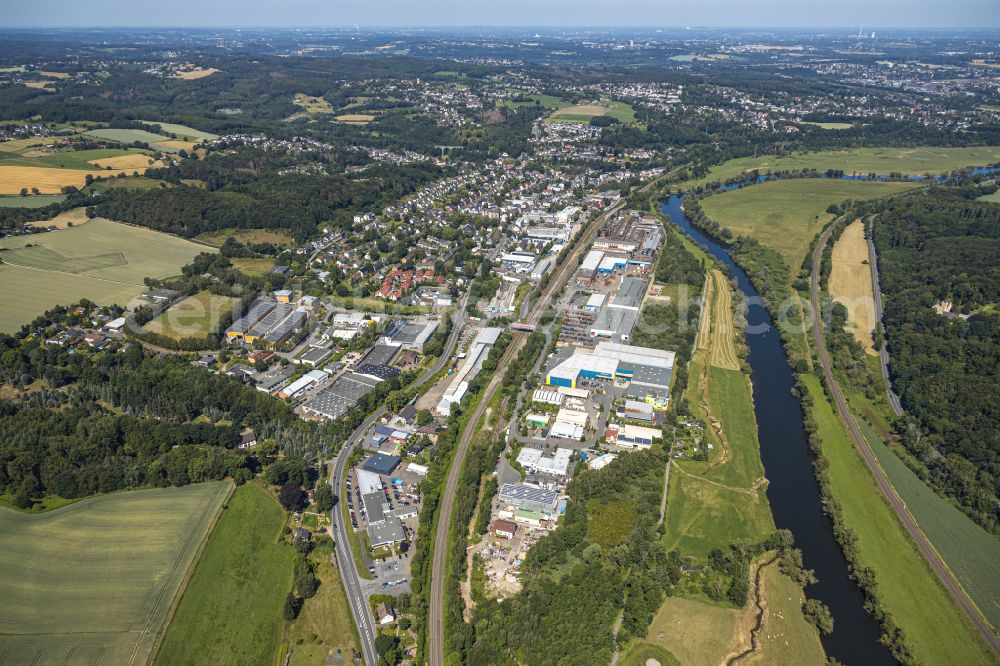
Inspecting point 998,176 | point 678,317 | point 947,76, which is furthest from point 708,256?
point 947,76

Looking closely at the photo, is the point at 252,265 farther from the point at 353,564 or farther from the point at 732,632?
the point at 732,632

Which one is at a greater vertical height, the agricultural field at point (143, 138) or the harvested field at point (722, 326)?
the agricultural field at point (143, 138)

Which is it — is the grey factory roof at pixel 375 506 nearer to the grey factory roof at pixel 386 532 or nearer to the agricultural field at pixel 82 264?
the grey factory roof at pixel 386 532

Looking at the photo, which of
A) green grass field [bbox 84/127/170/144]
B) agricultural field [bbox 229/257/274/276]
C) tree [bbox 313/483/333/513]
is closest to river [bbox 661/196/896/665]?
tree [bbox 313/483/333/513]

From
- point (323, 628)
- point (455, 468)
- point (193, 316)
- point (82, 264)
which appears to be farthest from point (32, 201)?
point (323, 628)

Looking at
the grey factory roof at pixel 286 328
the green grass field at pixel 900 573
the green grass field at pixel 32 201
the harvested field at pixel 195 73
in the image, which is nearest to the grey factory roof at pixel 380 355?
the grey factory roof at pixel 286 328

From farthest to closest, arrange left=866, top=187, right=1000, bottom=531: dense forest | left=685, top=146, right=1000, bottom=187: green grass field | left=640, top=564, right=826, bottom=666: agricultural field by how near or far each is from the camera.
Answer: left=685, top=146, right=1000, bottom=187: green grass field, left=866, top=187, right=1000, bottom=531: dense forest, left=640, top=564, right=826, bottom=666: agricultural field

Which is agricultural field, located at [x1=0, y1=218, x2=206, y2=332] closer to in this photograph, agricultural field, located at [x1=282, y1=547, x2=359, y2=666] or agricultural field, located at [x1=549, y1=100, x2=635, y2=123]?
agricultural field, located at [x1=282, y1=547, x2=359, y2=666]
